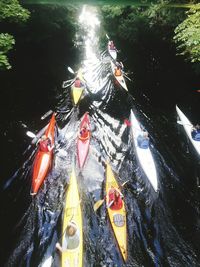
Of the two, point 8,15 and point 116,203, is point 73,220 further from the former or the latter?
point 8,15

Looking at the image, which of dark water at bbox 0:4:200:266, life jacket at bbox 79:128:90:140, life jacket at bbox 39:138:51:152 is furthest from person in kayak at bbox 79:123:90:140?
life jacket at bbox 39:138:51:152

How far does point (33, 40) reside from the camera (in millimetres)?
21281

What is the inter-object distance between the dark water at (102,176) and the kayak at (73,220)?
23 centimetres

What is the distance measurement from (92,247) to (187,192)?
4.17 meters

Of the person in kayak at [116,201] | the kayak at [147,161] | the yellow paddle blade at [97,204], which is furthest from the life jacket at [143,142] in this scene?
the yellow paddle blade at [97,204]

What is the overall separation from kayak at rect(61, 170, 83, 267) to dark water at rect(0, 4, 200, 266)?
235 mm

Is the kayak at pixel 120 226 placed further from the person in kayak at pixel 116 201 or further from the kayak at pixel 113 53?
the kayak at pixel 113 53

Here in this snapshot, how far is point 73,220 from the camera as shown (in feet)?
30.3

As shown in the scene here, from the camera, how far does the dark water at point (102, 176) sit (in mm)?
8664

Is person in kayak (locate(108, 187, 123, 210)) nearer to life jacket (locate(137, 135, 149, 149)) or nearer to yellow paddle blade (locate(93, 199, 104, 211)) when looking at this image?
yellow paddle blade (locate(93, 199, 104, 211))

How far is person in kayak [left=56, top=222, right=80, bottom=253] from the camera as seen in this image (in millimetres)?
8336

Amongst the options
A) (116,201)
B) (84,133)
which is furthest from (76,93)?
(116,201)

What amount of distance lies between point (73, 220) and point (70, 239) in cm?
85

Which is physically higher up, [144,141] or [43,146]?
[144,141]
